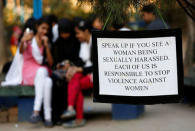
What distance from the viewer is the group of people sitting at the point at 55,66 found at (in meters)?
7.59

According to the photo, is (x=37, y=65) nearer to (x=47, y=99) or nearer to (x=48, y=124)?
(x=47, y=99)

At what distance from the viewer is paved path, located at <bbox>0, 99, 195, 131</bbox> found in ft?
23.8

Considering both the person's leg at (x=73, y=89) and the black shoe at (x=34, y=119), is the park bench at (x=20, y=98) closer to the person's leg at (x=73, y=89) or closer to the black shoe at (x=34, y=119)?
the black shoe at (x=34, y=119)

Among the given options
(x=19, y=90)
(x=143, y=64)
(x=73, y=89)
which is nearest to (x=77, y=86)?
(x=73, y=89)

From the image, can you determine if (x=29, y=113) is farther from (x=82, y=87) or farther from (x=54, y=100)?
(x=82, y=87)

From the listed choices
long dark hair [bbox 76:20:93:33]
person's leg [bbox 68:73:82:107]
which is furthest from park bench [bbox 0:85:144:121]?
long dark hair [bbox 76:20:93:33]

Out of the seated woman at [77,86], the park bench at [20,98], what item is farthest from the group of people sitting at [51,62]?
the park bench at [20,98]

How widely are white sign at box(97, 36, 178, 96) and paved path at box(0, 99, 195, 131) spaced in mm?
3261

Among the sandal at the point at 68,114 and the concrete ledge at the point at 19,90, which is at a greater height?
the concrete ledge at the point at 19,90

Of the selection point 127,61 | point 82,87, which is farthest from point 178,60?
point 82,87

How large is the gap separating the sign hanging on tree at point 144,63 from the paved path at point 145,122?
325 cm

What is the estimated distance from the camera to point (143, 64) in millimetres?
3934

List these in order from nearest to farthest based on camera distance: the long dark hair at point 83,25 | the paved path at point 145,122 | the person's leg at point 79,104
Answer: the paved path at point 145,122 → the person's leg at point 79,104 → the long dark hair at point 83,25

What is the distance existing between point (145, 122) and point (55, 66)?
1.66m
